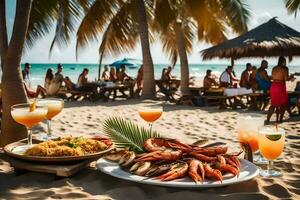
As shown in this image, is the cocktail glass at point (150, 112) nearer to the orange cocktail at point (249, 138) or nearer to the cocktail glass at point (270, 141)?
the orange cocktail at point (249, 138)

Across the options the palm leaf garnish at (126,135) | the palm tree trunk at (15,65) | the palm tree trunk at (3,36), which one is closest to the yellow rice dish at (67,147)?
the palm leaf garnish at (126,135)

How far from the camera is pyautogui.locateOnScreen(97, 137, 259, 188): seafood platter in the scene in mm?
2398

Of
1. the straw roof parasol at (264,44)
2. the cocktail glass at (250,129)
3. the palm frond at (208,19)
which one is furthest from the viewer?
the palm frond at (208,19)

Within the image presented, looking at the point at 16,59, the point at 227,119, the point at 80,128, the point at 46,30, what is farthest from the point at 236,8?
the point at 16,59

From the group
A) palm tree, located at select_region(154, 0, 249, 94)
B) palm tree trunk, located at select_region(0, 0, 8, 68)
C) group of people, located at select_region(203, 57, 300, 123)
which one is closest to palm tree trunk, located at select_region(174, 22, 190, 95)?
palm tree, located at select_region(154, 0, 249, 94)

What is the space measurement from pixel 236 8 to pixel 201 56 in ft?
8.52

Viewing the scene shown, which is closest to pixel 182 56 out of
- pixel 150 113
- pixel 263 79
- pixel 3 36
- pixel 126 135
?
pixel 263 79

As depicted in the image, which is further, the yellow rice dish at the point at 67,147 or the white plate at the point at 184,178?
the yellow rice dish at the point at 67,147

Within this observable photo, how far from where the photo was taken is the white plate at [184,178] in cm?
234

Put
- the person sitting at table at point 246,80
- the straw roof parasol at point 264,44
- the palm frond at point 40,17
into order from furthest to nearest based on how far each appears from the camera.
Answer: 1. the person sitting at table at point 246,80
2. the straw roof parasol at point 264,44
3. the palm frond at point 40,17

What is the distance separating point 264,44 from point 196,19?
264cm

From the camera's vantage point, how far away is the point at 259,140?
2686 millimetres

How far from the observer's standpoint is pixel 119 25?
14773 mm

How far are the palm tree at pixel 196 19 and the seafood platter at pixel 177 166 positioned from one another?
1077 centimetres
